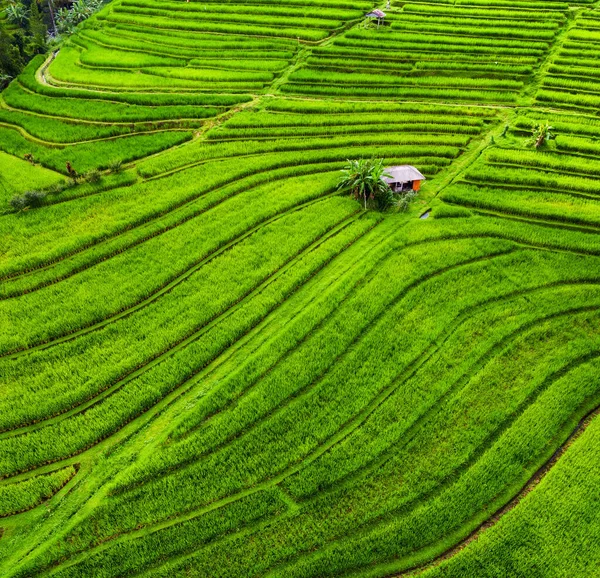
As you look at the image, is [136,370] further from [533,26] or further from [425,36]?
[533,26]

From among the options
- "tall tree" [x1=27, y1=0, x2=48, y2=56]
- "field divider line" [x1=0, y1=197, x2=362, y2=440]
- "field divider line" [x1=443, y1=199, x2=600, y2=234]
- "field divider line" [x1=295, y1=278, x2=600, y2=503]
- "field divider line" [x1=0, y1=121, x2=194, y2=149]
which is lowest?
"field divider line" [x1=295, y1=278, x2=600, y2=503]

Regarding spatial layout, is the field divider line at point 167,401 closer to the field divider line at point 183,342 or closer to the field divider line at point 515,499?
the field divider line at point 183,342

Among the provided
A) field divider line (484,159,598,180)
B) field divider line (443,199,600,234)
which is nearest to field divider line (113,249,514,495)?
field divider line (443,199,600,234)

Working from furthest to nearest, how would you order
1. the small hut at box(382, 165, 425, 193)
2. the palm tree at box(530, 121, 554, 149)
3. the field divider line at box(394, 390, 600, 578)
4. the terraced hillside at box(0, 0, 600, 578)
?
the palm tree at box(530, 121, 554, 149)
the small hut at box(382, 165, 425, 193)
the terraced hillside at box(0, 0, 600, 578)
the field divider line at box(394, 390, 600, 578)

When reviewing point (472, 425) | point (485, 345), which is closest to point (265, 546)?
point (472, 425)

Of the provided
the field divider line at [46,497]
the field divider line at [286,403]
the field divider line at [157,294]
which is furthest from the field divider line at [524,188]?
the field divider line at [46,497]

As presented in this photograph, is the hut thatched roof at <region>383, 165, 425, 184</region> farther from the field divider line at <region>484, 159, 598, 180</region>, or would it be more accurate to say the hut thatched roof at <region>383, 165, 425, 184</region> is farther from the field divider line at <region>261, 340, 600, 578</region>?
the field divider line at <region>261, 340, 600, 578</region>
